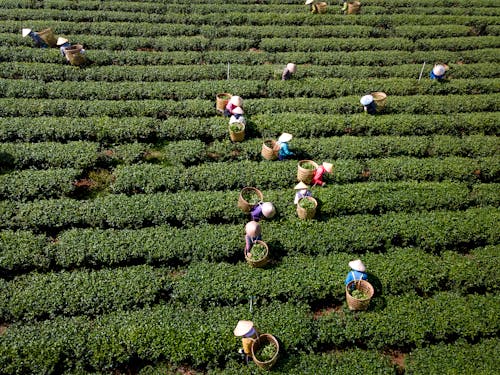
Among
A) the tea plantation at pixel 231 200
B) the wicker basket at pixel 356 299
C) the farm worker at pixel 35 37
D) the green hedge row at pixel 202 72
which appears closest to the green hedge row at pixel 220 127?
the tea plantation at pixel 231 200

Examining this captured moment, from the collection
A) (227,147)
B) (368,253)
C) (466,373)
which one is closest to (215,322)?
(368,253)

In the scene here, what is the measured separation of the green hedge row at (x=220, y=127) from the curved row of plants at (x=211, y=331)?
6856mm

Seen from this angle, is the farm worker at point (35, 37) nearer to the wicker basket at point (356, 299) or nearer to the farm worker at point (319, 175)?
the farm worker at point (319, 175)

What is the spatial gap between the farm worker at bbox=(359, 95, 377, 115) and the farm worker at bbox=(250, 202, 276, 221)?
21.6 feet

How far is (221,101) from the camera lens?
615 inches

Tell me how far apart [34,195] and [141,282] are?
475 cm

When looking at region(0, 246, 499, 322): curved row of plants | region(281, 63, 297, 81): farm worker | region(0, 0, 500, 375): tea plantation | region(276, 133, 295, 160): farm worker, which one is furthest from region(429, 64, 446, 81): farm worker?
region(0, 246, 499, 322): curved row of plants

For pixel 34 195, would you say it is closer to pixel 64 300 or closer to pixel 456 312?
pixel 64 300

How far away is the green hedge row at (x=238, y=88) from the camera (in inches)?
647

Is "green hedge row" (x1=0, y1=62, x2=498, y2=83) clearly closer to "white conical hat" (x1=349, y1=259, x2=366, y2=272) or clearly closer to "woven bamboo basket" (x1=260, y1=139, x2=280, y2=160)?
"woven bamboo basket" (x1=260, y1=139, x2=280, y2=160)

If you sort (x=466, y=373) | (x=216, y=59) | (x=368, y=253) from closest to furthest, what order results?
(x=466, y=373) < (x=368, y=253) < (x=216, y=59)

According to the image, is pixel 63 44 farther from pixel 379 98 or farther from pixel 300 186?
pixel 379 98

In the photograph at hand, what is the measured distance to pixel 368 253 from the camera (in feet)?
38.3

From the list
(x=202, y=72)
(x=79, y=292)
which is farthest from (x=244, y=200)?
(x=202, y=72)
